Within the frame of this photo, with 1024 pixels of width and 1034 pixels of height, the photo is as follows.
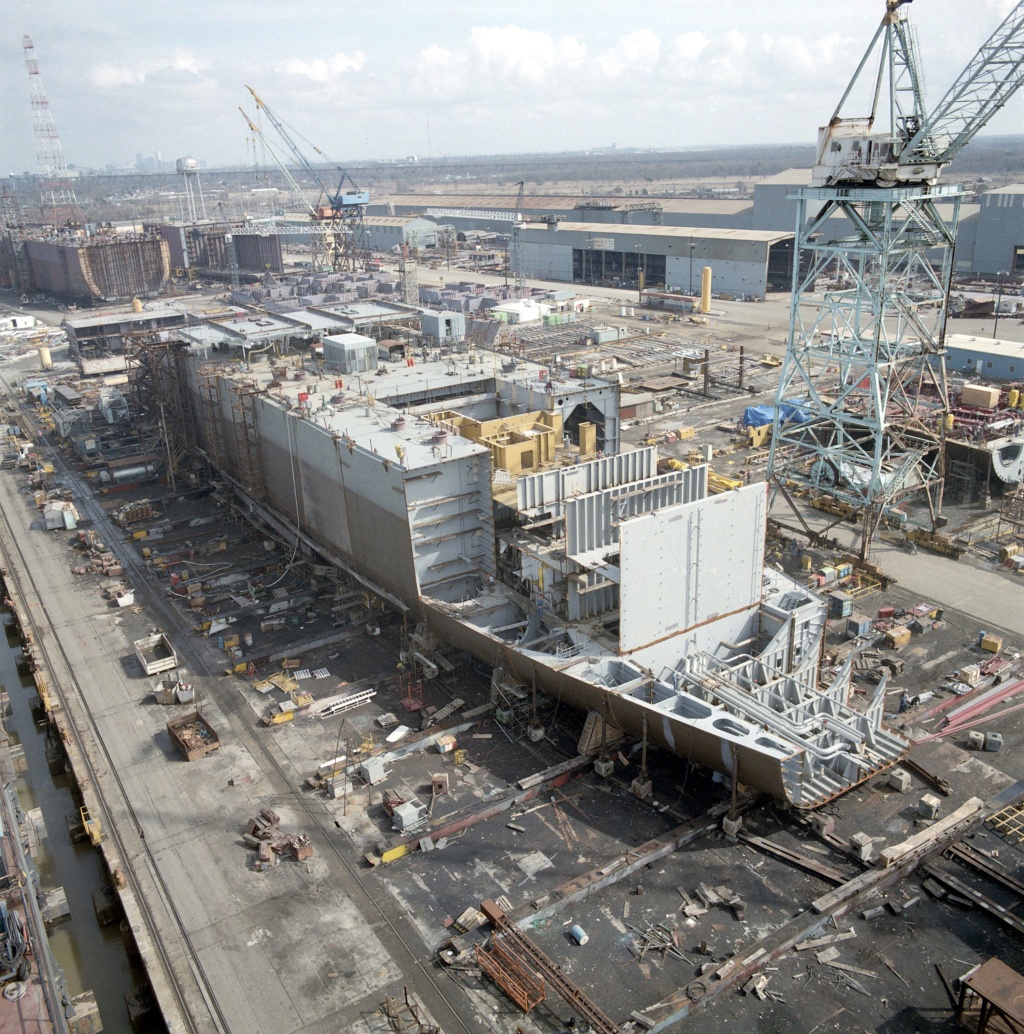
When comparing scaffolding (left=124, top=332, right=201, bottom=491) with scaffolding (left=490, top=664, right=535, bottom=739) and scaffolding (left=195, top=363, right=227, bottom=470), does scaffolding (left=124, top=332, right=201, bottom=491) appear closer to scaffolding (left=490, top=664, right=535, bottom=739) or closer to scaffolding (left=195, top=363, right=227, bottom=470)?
scaffolding (left=195, top=363, right=227, bottom=470)

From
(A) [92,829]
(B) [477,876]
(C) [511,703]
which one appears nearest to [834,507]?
(C) [511,703]

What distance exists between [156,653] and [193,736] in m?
6.05

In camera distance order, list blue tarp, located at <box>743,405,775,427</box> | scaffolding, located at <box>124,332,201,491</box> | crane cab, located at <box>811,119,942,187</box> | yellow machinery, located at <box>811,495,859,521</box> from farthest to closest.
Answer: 1. blue tarp, located at <box>743,405,775,427</box>
2. scaffolding, located at <box>124,332,201,491</box>
3. yellow machinery, located at <box>811,495,859,521</box>
4. crane cab, located at <box>811,119,942,187</box>

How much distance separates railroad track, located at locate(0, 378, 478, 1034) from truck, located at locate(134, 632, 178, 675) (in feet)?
2.03

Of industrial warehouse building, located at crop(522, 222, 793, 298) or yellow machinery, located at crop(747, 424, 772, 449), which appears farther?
industrial warehouse building, located at crop(522, 222, 793, 298)

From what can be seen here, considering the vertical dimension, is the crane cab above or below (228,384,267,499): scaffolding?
above

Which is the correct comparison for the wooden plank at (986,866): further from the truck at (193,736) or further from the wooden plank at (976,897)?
the truck at (193,736)

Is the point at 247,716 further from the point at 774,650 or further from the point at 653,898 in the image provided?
the point at 774,650

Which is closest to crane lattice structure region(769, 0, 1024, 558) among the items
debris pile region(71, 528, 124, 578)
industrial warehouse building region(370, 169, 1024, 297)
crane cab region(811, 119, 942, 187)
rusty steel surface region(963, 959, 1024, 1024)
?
crane cab region(811, 119, 942, 187)

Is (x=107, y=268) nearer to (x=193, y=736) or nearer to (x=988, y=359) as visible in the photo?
(x=988, y=359)

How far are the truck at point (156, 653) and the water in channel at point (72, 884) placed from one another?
3.43 meters

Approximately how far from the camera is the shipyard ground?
16984 millimetres

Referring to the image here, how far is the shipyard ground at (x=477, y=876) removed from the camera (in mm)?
16984

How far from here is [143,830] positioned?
22.1m
